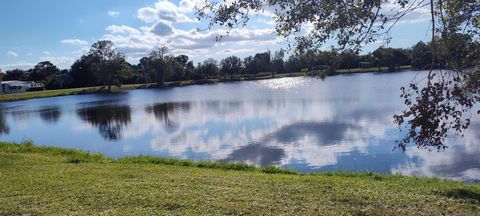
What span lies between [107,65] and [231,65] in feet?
132

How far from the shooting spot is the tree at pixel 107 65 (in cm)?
10469

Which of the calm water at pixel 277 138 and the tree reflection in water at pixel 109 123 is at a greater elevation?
the calm water at pixel 277 138

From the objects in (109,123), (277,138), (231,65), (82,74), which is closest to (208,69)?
(231,65)

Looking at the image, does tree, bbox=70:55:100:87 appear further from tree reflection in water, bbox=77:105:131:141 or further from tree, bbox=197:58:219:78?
tree reflection in water, bbox=77:105:131:141

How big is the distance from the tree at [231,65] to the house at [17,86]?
48.1 metres

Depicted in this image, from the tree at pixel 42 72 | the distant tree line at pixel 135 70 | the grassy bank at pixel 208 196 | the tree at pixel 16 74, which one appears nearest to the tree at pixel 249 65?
the distant tree line at pixel 135 70

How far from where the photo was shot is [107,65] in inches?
4112

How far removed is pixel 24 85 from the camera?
117812 millimetres

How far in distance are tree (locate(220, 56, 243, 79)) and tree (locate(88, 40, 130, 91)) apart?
31.7 m

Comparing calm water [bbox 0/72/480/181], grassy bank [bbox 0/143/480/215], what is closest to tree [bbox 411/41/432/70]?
grassy bank [bbox 0/143/480/215]

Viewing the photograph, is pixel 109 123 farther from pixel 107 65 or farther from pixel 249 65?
pixel 249 65

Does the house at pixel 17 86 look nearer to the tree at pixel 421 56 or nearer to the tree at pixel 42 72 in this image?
the tree at pixel 42 72

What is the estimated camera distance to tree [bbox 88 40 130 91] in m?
105

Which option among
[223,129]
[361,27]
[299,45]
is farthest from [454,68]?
[223,129]
